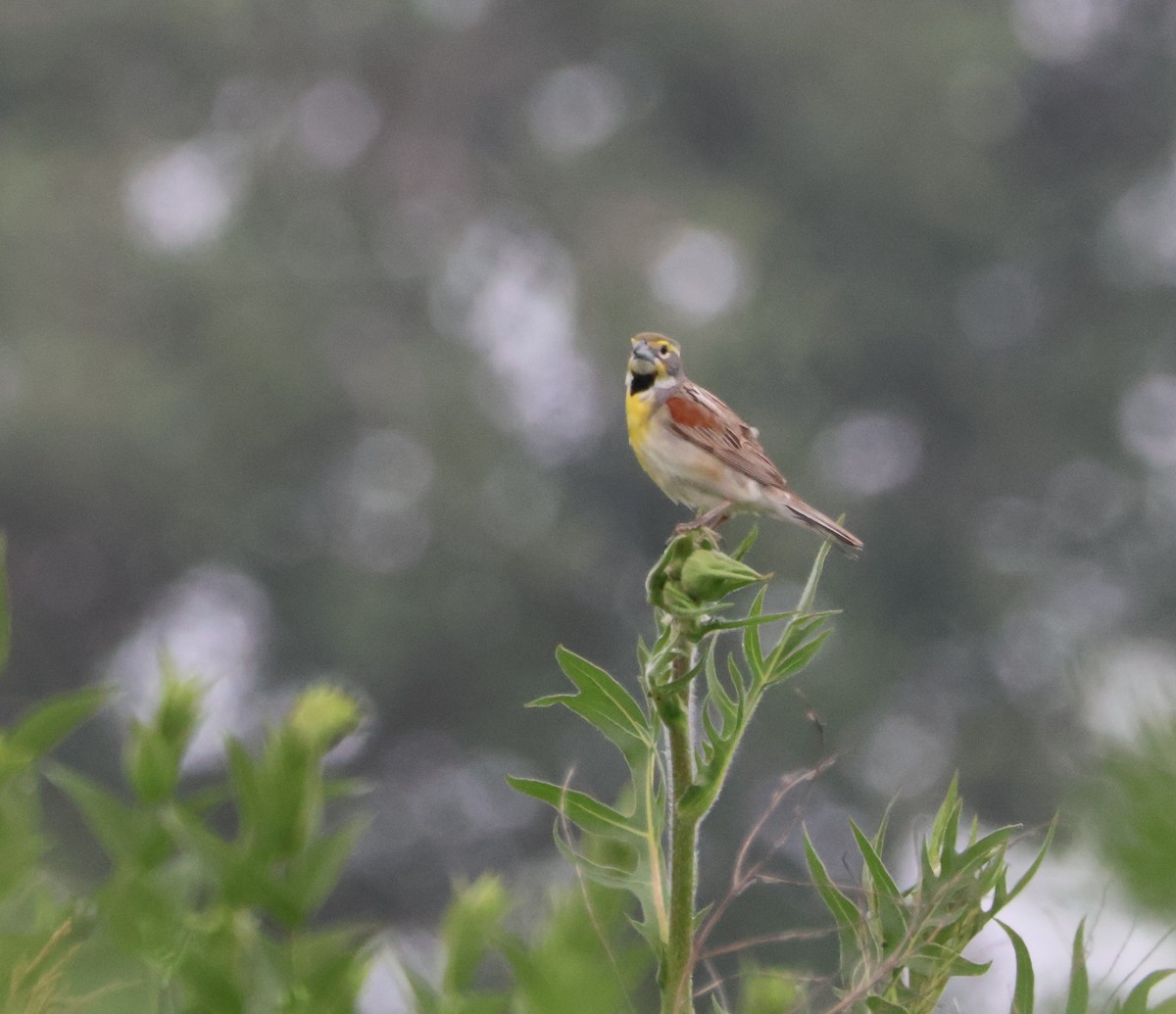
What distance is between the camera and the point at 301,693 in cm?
154

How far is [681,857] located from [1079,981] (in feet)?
0.86

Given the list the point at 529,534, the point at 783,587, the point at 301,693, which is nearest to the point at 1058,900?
the point at 301,693

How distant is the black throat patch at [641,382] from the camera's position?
194 inches

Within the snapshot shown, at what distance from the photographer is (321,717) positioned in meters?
1.50

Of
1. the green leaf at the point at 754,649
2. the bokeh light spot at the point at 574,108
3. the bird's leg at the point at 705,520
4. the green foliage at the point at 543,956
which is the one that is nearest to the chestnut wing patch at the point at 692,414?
the bird's leg at the point at 705,520

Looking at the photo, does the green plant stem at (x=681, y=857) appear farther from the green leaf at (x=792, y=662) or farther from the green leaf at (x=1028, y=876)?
the green leaf at (x=1028, y=876)

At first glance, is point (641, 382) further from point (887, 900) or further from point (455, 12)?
point (455, 12)

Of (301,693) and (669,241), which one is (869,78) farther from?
(301,693)

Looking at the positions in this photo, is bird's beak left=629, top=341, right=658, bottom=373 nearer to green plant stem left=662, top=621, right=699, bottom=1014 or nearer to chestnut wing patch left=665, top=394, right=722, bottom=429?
chestnut wing patch left=665, top=394, right=722, bottom=429

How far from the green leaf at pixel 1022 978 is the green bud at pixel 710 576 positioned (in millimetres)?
286

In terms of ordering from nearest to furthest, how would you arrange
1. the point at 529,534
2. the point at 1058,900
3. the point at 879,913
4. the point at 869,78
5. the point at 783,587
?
the point at 1058,900, the point at 879,913, the point at 783,587, the point at 529,534, the point at 869,78

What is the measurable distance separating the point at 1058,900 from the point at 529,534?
71.3 ft

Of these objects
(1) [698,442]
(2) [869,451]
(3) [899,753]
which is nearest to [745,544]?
(1) [698,442]

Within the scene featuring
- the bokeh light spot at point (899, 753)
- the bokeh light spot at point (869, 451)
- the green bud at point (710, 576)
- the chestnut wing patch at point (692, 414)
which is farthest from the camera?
the bokeh light spot at point (869, 451)
